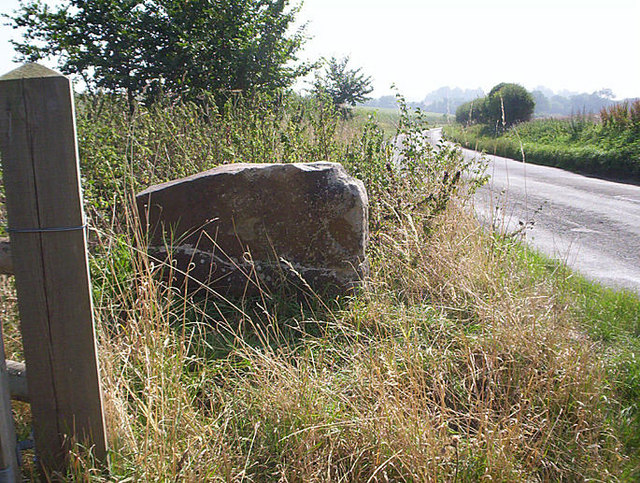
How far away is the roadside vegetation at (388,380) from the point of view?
2096mm

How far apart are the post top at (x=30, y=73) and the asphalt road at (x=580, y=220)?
372cm

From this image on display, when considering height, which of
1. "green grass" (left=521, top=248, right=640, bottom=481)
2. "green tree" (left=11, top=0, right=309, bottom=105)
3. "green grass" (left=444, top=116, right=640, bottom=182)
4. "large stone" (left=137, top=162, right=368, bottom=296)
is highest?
"green tree" (left=11, top=0, right=309, bottom=105)

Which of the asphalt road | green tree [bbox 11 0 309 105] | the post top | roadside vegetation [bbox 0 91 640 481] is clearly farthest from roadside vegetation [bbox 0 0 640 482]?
green tree [bbox 11 0 309 105]

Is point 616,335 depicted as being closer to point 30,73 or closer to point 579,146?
point 30,73

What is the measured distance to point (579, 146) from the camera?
53.8ft

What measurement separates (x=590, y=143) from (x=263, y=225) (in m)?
15.8

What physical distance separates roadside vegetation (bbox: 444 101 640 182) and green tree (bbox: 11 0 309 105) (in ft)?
16.7

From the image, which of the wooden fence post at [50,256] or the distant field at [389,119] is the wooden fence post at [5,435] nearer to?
the wooden fence post at [50,256]

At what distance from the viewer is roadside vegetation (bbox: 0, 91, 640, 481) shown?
2.10m

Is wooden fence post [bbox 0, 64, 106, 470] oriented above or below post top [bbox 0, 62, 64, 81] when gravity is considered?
below

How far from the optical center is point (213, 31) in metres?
9.70

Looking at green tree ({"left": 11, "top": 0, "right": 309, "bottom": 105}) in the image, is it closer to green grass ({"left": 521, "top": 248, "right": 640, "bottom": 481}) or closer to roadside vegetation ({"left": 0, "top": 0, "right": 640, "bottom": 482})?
roadside vegetation ({"left": 0, "top": 0, "right": 640, "bottom": 482})

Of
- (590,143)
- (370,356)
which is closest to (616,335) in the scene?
(370,356)

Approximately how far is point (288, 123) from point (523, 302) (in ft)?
11.5
